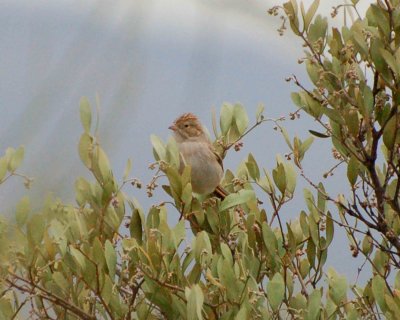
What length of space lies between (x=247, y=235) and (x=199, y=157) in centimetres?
Result: 65

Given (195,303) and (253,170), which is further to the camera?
(253,170)

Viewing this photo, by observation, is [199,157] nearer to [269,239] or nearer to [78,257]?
[269,239]

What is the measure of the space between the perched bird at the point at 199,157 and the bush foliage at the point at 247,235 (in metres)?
0.26

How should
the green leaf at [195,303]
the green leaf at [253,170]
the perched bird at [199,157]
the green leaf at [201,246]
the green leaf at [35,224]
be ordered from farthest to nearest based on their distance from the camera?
the perched bird at [199,157], the green leaf at [253,170], the green leaf at [201,246], the green leaf at [195,303], the green leaf at [35,224]

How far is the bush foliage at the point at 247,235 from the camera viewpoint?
57.4 inches

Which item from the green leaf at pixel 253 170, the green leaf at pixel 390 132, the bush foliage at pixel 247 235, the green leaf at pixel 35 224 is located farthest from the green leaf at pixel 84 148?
the green leaf at pixel 253 170

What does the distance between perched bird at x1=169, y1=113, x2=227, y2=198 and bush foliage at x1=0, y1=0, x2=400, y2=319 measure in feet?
0.86

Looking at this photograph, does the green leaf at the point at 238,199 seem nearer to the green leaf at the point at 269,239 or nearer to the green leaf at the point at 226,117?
the green leaf at the point at 269,239

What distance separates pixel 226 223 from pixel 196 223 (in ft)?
0.23

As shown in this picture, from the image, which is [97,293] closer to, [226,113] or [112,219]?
[112,219]

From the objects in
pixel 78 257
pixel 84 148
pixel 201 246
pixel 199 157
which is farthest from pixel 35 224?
pixel 199 157

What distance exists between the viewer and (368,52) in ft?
5.20

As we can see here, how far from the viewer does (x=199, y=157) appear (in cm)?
242

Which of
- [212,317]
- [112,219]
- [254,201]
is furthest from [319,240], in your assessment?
[112,219]
